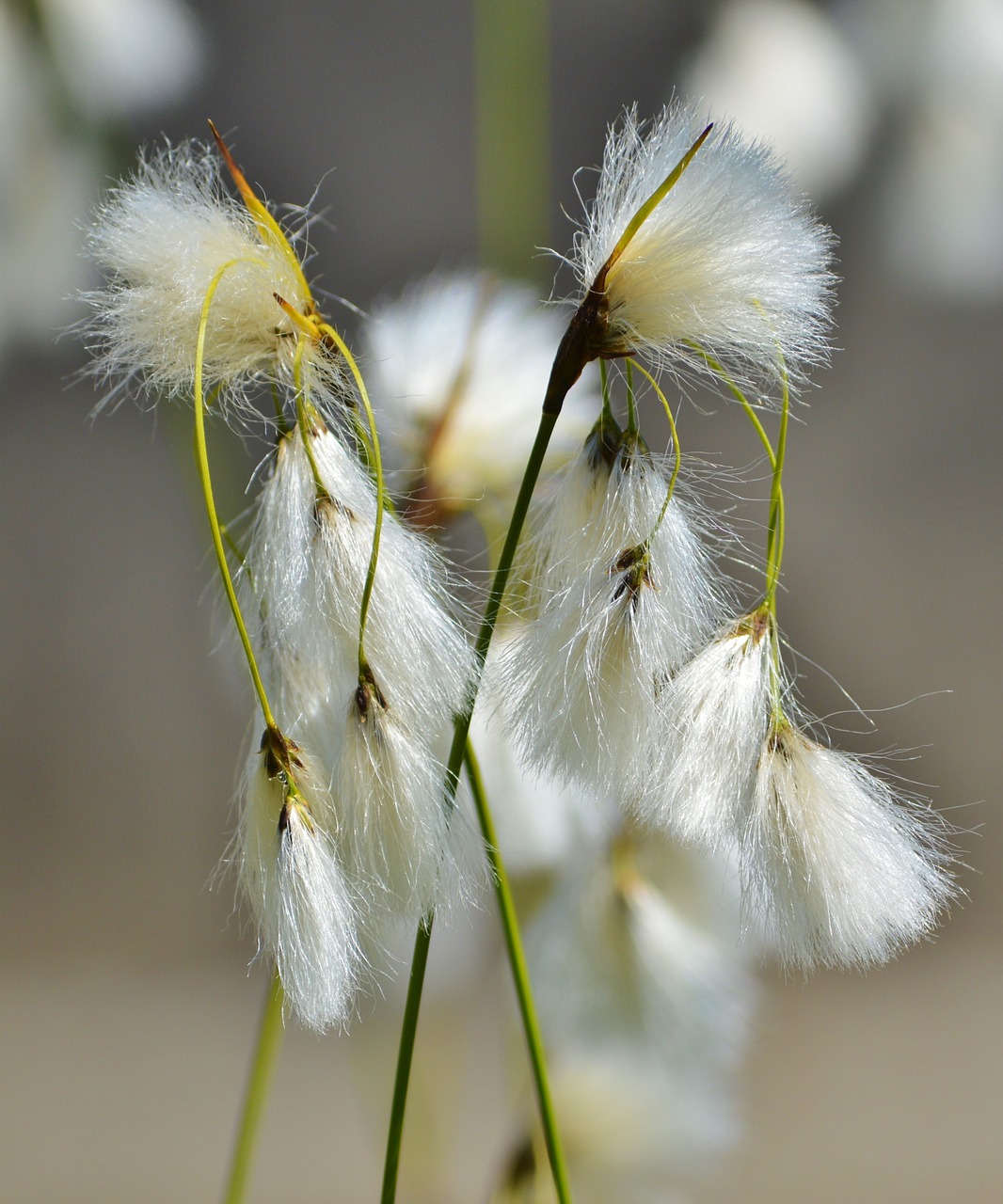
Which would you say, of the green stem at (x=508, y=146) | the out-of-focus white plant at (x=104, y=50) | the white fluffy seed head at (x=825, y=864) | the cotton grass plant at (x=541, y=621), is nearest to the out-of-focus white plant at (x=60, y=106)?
the out-of-focus white plant at (x=104, y=50)

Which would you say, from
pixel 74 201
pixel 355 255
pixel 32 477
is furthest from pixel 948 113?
pixel 32 477

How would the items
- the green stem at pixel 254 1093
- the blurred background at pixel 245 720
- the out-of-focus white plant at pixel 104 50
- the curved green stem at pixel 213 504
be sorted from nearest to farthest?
the curved green stem at pixel 213 504 < the green stem at pixel 254 1093 < the out-of-focus white plant at pixel 104 50 < the blurred background at pixel 245 720

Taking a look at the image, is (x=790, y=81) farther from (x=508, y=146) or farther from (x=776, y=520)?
(x=776, y=520)

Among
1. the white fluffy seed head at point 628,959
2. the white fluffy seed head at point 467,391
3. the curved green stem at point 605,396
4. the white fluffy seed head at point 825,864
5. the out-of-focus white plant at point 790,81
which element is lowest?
the white fluffy seed head at point 825,864

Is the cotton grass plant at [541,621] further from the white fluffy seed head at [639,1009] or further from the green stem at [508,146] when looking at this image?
the green stem at [508,146]

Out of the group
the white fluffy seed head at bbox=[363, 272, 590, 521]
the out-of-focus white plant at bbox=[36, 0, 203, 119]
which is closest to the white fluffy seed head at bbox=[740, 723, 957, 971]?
the white fluffy seed head at bbox=[363, 272, 590, 521]

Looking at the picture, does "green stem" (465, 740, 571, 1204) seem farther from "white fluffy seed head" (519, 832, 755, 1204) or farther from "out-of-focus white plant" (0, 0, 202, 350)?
"out-of-focus white plant" (0, 0, 202, 350)

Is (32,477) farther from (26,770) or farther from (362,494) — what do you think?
(362,494)
